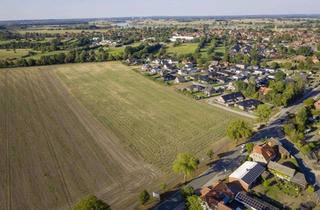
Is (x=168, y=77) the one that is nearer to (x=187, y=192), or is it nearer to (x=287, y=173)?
(x=287, y=173)

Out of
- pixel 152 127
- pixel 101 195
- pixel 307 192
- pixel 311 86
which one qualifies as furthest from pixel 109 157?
pixel 311 86

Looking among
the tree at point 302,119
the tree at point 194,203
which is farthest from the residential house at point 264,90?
the tree at point 194,203

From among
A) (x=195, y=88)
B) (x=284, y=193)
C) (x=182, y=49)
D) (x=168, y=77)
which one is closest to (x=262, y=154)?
(x=284, y=193)

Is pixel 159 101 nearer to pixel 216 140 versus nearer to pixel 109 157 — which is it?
pixel 216 140

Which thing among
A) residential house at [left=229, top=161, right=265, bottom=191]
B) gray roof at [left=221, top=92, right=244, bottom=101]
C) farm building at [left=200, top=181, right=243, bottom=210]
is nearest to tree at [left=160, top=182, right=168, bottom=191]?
farm building at [left=200, top=181, right=243, bottom=210]

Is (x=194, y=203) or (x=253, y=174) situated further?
(x=253, y=174)

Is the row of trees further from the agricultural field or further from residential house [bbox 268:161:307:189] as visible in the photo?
residential house [bbox 268:161:307:189]
